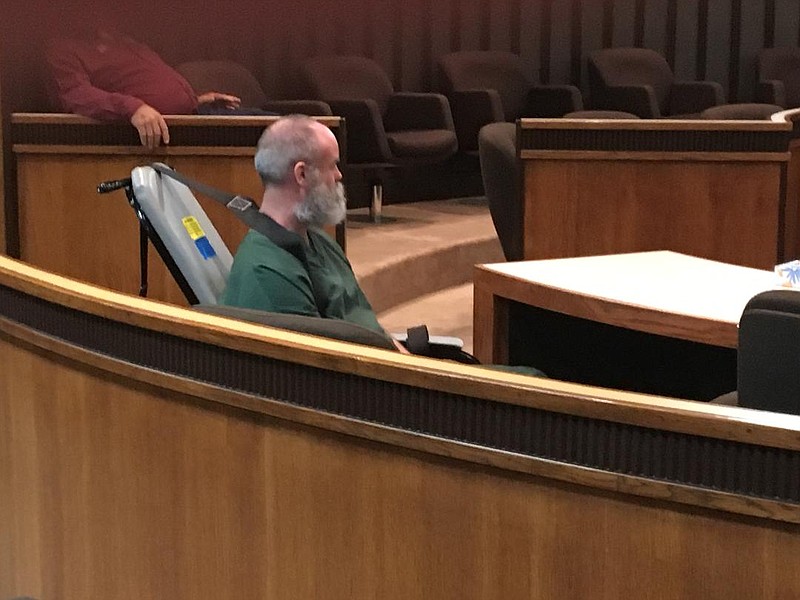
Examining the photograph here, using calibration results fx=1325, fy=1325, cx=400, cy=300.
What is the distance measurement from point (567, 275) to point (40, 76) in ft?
7.73

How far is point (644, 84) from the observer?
299 inches

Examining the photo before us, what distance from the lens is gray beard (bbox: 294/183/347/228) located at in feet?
9.60

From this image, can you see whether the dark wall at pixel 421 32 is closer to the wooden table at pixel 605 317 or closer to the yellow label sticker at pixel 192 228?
the yellow label sticker at pixel 192 228

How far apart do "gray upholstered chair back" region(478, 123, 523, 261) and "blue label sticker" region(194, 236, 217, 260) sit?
152 cm

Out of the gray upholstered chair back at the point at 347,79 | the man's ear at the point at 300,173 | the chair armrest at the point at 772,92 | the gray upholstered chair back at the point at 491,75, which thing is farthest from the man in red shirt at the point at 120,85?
the chair armrest at the point at 772,92

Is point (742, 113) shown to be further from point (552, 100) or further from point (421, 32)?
point (421, 32)

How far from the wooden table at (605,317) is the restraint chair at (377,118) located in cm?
276

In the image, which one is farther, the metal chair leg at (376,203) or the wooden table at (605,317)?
the metal chair leg at (376,203)

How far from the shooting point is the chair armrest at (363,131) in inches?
239

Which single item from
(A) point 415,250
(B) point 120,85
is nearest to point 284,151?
(B) point 120,85

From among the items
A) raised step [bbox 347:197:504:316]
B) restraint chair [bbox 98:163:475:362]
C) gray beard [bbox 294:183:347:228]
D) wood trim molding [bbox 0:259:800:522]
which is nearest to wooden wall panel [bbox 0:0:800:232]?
raised step [bbox 347:197:504:316]

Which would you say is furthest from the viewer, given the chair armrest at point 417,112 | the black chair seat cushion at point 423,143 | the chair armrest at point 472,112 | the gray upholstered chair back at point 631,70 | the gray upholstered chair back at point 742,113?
the gray upholstered chair back at point 631,70

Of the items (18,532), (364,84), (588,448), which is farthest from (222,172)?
(588,448)

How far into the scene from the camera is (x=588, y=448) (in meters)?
1.64
